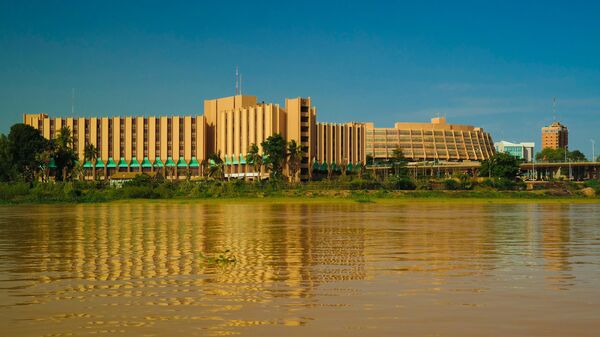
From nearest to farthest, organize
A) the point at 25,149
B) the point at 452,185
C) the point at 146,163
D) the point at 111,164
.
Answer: the point at 452,185 < the point at 25,149 < the point at 146,163 < the point at 111,164

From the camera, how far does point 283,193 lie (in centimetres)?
9981

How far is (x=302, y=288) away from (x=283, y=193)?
279ft

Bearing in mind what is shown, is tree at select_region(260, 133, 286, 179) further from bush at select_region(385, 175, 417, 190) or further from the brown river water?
the brown river water

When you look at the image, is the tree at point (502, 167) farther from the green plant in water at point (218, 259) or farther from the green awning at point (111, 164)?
the green plant in water at point (218, 259)

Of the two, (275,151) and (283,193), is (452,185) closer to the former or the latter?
(283,193)

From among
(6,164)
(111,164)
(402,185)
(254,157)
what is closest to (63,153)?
(6,164)

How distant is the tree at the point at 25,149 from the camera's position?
137m

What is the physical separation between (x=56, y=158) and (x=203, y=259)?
5615 inches

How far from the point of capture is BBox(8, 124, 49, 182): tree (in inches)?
5384

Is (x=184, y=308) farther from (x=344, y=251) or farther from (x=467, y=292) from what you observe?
(x=344, y=251)

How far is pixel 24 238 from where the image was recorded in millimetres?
29844

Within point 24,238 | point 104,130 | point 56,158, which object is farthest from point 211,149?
point 24,238

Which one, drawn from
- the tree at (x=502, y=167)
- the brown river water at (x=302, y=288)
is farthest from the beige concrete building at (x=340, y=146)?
the brown river water at (x=302, y=288)

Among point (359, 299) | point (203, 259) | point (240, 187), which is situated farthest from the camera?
point (240, 187)
